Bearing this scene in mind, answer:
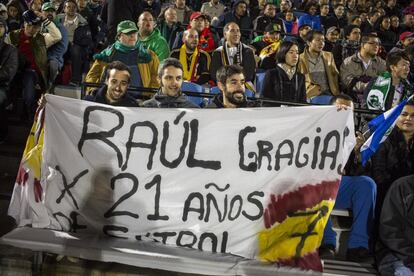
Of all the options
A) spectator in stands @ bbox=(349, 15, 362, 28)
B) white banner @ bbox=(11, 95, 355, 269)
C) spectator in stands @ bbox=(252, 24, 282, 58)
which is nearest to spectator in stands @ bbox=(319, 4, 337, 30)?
spectator in stands @ bbox=(349, 15, 362, 28)

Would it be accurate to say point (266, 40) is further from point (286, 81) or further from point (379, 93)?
point (379, 93)

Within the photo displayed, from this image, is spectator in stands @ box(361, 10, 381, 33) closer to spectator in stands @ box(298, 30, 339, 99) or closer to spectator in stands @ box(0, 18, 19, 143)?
spectator in stands @ box(298, 30, 339, 99)

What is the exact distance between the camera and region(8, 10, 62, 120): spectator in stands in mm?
7758

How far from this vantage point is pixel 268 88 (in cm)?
735

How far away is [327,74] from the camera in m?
8.89

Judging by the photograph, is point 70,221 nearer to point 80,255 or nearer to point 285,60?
point 80,255

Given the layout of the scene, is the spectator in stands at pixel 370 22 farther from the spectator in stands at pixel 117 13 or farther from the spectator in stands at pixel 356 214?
the spectator in stands at pixel 356 214

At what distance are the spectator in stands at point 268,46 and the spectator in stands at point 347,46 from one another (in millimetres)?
969

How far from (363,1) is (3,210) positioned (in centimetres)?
1090

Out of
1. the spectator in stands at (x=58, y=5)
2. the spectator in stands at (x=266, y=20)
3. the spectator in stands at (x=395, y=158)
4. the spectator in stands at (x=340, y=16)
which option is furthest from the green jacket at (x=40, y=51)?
the spectator in stands at (x=340, y=16)

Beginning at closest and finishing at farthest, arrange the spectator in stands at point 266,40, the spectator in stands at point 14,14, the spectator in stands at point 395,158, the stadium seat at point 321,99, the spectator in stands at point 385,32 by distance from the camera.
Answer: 1. the spectator in stands at point 395,158
2. the stadium seat at point 321,99
3. the spectator in stands at point 14,14
4. the spectator in stands at point 266,40
5. the spectator in stands at point 385,32

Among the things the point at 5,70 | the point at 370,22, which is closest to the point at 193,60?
the point at 5,70

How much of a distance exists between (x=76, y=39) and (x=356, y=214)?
5.89 m

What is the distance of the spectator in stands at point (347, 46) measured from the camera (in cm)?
1012
